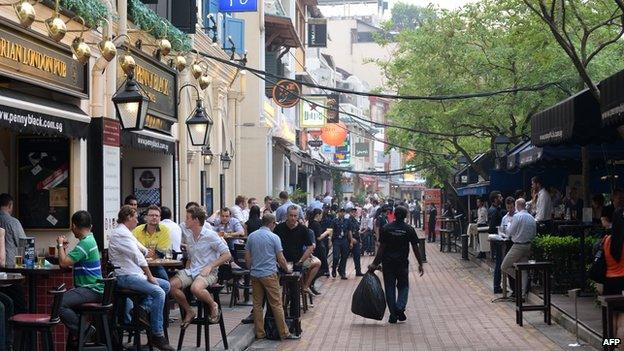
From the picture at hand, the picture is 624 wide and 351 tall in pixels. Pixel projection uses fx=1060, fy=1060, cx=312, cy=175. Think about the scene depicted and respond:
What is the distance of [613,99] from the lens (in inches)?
517

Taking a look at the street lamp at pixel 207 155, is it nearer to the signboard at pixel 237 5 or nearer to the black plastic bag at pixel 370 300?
the signboard at pixel 237 5

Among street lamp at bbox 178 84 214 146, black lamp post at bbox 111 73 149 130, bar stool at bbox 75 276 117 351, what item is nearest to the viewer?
bar stool at bbox 75 276 117 351

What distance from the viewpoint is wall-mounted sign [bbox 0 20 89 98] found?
1284 centimetres

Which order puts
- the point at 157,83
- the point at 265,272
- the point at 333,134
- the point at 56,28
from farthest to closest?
the point at 333,134, the point at 157,83, the point at 265,272, the point at 56,28

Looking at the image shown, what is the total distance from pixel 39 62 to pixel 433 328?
6.80 m

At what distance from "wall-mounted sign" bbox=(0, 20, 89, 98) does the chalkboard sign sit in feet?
3.02

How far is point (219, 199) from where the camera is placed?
28.5m

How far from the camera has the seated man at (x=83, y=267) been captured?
10680 millimetres

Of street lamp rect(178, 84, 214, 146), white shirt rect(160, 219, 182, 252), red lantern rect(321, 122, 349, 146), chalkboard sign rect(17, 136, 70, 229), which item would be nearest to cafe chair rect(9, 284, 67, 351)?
white shirt rect(160, 219, 182, 252)

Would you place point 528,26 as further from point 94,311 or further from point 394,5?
point 394,5

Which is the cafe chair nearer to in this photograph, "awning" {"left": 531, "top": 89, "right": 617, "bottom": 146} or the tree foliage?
"awning" {"left": 531, "top": 89, "right": 617, "bottom": 146}

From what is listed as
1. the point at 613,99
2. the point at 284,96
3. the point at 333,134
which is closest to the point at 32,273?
the point at 613,99

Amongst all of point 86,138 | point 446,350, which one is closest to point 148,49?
point 86,138

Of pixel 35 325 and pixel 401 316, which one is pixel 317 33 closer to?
pixel 401 316
